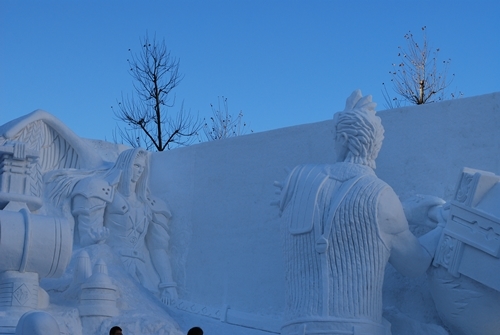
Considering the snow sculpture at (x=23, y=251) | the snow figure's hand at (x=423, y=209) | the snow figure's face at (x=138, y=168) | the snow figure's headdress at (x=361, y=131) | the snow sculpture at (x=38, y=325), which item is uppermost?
the snow figure's headdress at (x=361, y=131)

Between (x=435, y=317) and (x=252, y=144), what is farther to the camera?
(x=252, y=144)

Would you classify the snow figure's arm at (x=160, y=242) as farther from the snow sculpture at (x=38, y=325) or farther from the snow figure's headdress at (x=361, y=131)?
the snow sculpture at (x=38, y=325)

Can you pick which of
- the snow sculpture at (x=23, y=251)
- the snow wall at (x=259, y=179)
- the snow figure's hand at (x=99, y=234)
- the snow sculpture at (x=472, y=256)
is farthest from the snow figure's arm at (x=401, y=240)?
the snow figure's hand at (x=99, y=234)

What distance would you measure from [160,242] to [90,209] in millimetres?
853

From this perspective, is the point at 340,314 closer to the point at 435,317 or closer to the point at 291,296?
the point at 291,296

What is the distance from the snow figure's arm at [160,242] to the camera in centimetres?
889

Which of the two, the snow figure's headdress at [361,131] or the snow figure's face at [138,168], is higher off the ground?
the snow figure's headdress at [361,131]

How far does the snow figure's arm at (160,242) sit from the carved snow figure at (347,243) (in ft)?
7.83

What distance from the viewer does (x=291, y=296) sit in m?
6.67

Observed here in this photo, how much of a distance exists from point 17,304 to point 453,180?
144 inches

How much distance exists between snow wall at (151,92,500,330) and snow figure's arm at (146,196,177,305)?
11 cm

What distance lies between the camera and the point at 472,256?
642 cm

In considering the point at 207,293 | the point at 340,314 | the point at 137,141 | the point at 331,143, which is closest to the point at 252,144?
the point at 331,143

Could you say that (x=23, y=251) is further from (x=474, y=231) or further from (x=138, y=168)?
(x=474, y=231)
